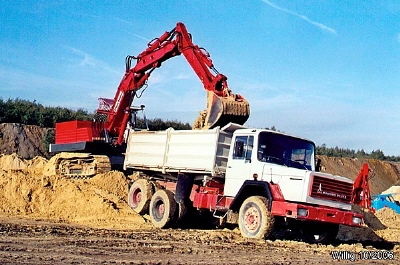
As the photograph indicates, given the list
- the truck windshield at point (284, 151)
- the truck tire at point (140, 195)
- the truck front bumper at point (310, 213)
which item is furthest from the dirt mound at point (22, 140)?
the truck front bumper at point (310, 213)

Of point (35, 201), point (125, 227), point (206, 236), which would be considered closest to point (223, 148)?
point (206, 236)

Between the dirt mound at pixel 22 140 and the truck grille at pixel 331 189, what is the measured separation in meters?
24.5

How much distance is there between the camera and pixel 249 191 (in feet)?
42.4

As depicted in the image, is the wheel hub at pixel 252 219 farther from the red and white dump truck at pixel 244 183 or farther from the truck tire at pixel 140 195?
the truck tire at pixel 140 195

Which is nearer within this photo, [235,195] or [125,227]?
[235,195]

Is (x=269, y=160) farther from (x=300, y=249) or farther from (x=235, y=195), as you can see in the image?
(x=300, y=249)

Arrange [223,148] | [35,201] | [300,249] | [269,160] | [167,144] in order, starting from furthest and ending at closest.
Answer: [35,201]
[167,144]
[223,148]
[269,160]
[300,249]

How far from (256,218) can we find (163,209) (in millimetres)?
3685

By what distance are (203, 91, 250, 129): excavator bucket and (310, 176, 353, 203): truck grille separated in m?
4.23

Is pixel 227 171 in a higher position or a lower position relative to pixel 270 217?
higher

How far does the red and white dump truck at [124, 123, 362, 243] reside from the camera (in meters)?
12.1

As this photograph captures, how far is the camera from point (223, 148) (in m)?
13.9

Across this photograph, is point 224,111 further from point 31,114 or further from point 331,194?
point 31,114

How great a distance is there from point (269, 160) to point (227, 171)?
1.29 meters
